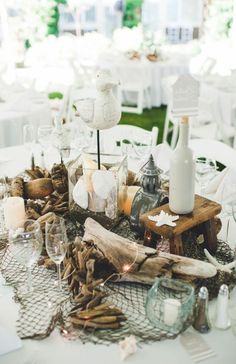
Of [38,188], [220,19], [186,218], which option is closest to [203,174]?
[186,218]

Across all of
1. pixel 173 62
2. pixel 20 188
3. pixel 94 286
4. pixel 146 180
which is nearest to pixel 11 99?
pixel 20 188

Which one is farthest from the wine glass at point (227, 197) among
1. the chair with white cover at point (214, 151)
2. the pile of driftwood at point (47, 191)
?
the pile of driftwood at point (47, 191)

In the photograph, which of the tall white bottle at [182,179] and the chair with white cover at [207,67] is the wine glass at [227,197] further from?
the chair with white cover at [207,67]

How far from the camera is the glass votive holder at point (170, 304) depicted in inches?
42.9

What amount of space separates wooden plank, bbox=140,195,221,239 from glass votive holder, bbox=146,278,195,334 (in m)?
0.18

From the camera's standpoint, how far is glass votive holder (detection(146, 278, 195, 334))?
109 centimetres

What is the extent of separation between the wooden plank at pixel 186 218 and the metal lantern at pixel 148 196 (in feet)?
0.18

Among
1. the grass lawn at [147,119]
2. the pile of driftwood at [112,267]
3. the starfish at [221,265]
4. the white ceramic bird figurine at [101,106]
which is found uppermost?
the white ceramic bird figurine at [101,106]

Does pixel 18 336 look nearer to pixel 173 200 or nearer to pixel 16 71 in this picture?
pixel 173 200

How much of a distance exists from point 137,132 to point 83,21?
10.1 m

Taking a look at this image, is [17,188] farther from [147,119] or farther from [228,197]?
[147,119]

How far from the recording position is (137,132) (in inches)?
104

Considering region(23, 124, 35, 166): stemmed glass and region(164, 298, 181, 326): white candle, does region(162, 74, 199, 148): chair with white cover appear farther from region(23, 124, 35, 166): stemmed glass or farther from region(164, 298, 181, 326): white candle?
region(23, 124, 35, 166): stemmed glass

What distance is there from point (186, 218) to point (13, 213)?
0.56 m
